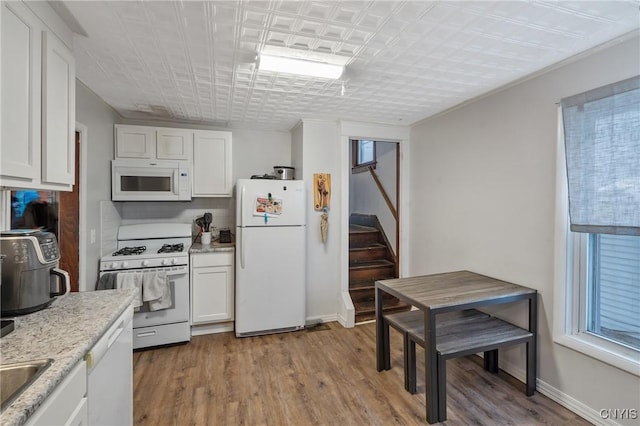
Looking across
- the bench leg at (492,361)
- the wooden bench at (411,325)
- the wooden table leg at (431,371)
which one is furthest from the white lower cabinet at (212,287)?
the bench leg at (492,361)

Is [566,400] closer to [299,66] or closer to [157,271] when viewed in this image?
[299,66]

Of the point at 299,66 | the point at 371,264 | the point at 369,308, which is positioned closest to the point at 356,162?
the point at 371,264

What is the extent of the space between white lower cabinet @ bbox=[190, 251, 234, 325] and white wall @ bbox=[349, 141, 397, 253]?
227cm

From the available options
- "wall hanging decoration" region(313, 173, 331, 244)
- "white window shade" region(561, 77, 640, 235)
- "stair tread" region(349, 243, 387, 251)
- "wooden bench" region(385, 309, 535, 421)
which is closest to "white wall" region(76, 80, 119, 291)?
"wall hanging decoration" region(313, 173, 331, 244)

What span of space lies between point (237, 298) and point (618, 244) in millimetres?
3029

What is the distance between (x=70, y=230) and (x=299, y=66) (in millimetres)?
2123

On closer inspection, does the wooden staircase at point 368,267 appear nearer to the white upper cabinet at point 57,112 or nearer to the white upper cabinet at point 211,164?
the white upper cabinet at point 211,164

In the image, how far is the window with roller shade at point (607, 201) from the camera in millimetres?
1647

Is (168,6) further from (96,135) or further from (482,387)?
(482,387)

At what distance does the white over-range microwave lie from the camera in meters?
2.96

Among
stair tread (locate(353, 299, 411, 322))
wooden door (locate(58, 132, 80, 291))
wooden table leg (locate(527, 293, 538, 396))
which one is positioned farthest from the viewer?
stair tread (locate(353, 299, 411, 322))

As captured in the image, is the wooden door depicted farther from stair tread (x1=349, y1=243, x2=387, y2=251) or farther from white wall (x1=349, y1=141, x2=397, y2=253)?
white wall (x1=349, y1=141, x2=397, y2=253)

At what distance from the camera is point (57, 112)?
1465mm

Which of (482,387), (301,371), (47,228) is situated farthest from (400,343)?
(47,228)
